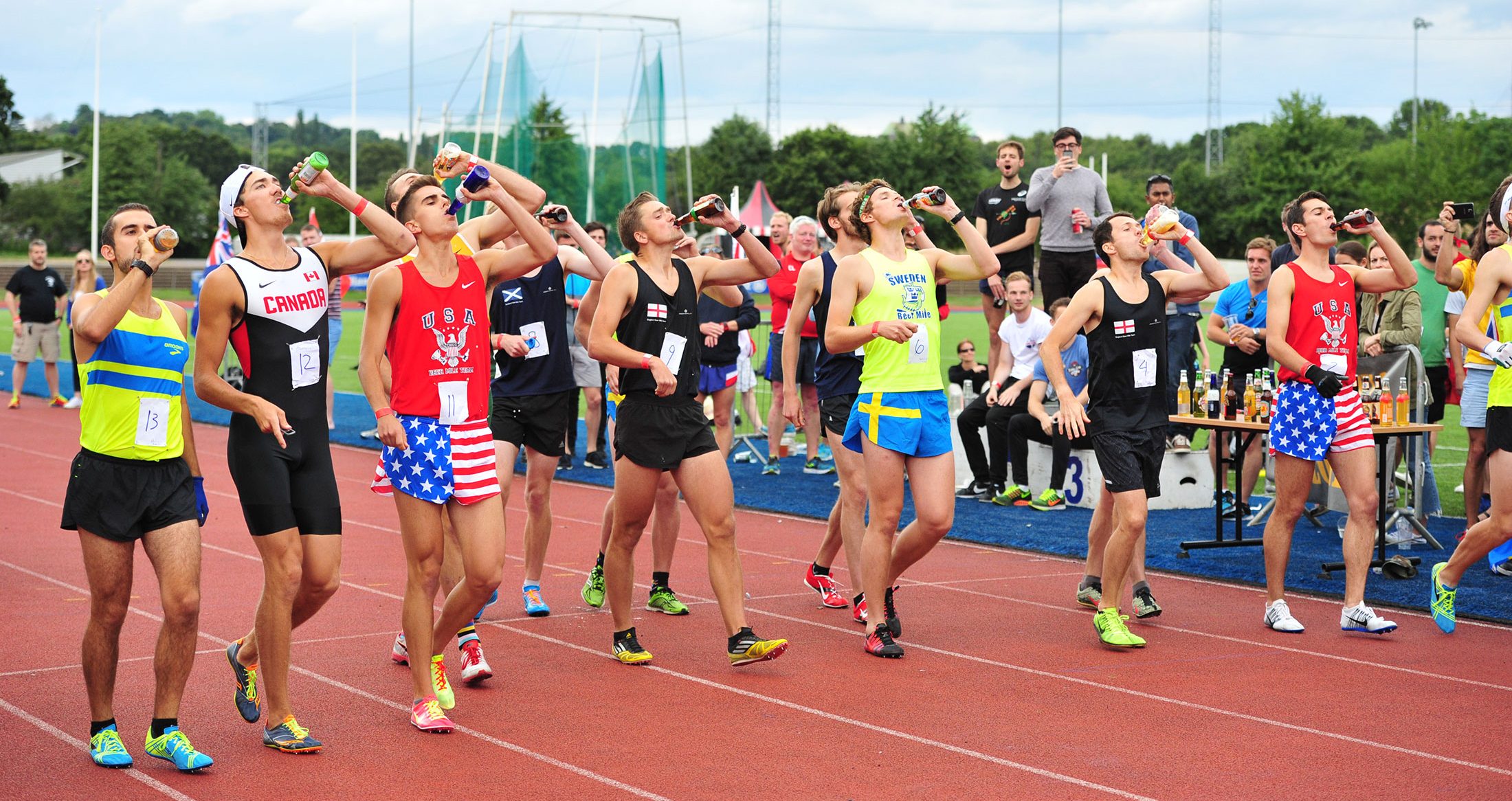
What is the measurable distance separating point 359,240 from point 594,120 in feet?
105

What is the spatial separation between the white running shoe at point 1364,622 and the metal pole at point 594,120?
30.3 metres

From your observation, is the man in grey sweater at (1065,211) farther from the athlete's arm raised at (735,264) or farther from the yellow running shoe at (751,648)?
the yellow running shoe at (751,648)

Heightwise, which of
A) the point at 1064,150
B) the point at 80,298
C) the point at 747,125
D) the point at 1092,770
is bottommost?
the point at 1092,770

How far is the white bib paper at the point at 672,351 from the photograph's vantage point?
6.52 meters

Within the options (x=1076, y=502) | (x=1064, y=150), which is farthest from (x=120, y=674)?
(x=1064, y=150)

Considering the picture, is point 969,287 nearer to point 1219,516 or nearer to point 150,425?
point 1219,516

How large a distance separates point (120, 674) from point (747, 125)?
6062cm

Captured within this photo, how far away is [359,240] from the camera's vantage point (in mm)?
5453

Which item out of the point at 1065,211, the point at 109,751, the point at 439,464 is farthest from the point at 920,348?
the point at 1065,211

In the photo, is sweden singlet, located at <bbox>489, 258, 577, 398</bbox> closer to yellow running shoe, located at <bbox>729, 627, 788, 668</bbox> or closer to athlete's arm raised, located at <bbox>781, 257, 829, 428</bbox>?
athlete's arm raised, located at <bbox>781, 257, 829, 428</bbox>

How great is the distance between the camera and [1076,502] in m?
11.7

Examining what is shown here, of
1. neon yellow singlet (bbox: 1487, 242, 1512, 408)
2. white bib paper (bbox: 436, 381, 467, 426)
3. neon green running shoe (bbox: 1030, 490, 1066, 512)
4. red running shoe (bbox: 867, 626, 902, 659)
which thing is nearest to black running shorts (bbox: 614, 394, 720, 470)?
white bib paper (bbox: 436, 381, 467, 426)

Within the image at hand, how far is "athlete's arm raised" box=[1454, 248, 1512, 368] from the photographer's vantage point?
705 cm

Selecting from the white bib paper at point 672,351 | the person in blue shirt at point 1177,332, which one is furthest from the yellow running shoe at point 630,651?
the person in blue shirt at point 1177,332
